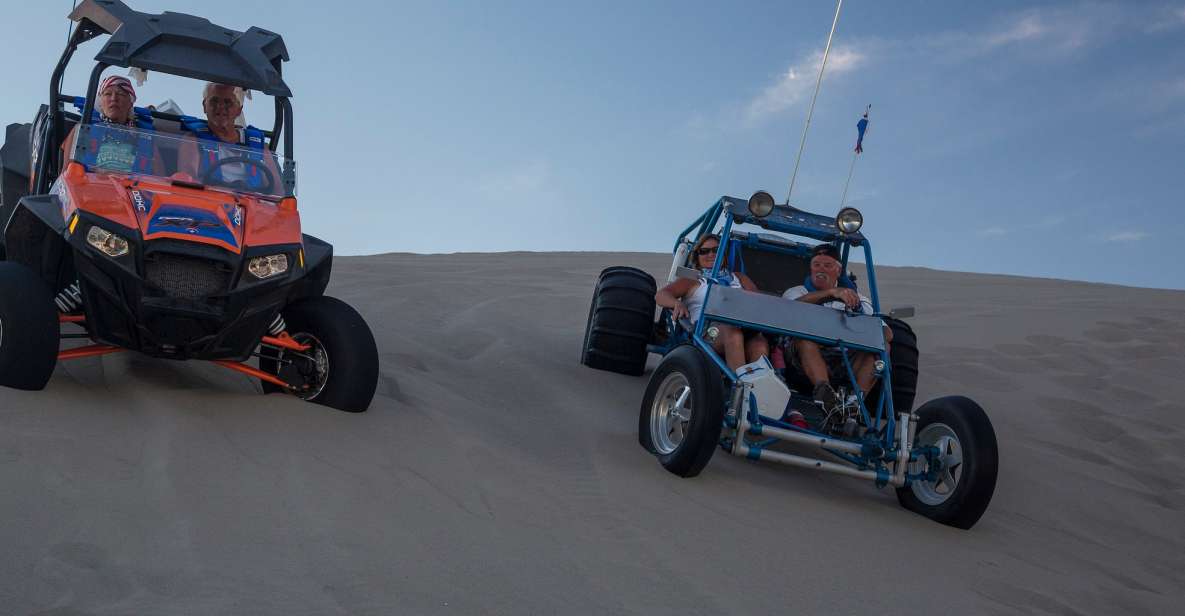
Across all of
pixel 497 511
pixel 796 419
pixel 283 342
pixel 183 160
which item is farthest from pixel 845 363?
pixel 183 160

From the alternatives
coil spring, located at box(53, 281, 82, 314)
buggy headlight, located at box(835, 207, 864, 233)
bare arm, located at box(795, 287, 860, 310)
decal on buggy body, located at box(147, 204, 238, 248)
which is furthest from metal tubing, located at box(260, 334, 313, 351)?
buggy headlight, located at box(835, 207, 864, 233)

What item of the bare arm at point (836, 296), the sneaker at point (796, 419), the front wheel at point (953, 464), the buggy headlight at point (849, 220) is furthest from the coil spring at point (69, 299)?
the buggy headlight at point (849, 220)

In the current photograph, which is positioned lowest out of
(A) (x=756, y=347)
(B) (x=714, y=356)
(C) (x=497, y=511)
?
(C) (x=497, y=511)

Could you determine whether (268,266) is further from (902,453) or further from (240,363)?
(902,453)

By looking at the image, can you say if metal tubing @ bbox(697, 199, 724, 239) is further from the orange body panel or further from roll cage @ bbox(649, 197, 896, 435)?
the orange body panel

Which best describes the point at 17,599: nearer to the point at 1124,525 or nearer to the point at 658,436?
the point at 658,436

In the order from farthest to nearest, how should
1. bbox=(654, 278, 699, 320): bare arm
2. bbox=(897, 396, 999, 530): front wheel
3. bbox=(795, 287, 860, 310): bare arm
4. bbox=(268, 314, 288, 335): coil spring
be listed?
→ 1. bbox=(654, 278, 699, 320): bare arm
2. bbox=(795, 287, 860, 310): bare arm
3. bbox=(268, 314, 288, 335): coil spring
4. bbox=(897, 396, 999, 530): front wheel

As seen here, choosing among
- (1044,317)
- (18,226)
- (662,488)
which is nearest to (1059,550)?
(662,488)

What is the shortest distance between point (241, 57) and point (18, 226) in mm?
1561

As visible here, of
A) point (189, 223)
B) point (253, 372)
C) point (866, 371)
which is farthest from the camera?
point (866, 371)

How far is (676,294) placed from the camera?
26.0 feet

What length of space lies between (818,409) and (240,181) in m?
3.67

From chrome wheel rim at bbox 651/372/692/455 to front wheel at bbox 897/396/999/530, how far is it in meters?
1.32

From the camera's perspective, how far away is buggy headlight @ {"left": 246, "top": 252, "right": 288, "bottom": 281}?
5.78 meters
